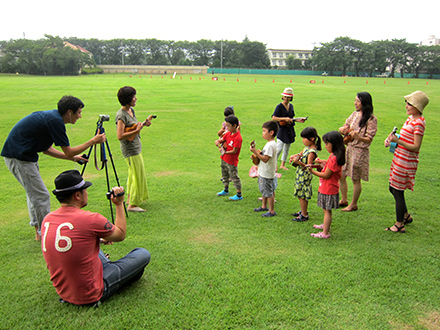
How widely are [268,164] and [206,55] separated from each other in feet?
372

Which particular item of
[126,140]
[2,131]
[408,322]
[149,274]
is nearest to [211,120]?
[2,131]

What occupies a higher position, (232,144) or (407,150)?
(407,150)

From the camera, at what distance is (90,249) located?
3.12 m

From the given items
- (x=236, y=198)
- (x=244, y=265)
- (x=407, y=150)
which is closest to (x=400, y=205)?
(x=407, y=150)

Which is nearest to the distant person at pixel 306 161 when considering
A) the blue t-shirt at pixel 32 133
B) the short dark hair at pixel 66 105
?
the short dark hair at pixel 66 105

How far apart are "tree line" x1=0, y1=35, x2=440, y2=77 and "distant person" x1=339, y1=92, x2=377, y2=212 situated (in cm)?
7765

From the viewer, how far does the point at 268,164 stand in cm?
576

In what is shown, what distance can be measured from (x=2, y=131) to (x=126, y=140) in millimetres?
9795

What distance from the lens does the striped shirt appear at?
499 centimetres

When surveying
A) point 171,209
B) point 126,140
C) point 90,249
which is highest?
point 126,140

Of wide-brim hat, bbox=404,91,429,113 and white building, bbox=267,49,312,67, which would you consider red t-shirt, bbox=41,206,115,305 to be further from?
white building, bbox=267,49,312,67

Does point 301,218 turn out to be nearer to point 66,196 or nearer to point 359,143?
point 359,143

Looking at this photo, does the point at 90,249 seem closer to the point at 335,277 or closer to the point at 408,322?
the point at 335,277

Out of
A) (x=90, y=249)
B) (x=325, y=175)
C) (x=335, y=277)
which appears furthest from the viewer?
(x=325, y=175)
